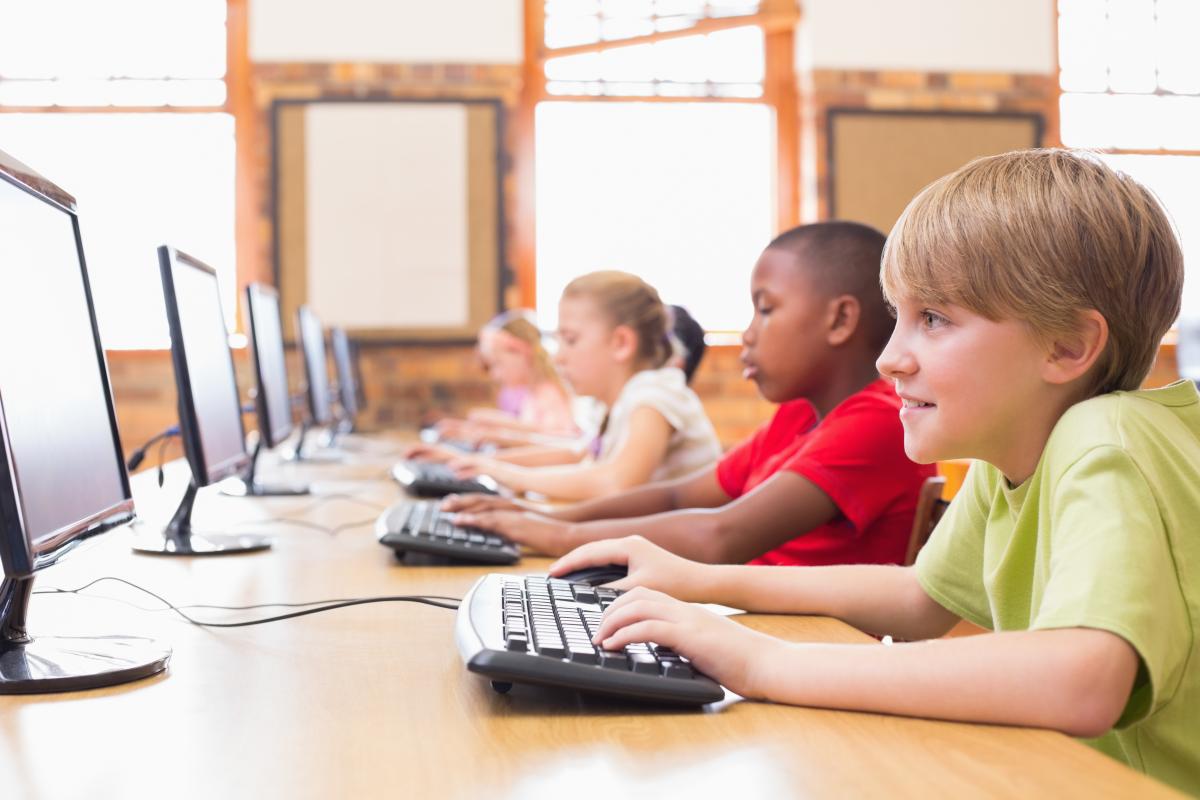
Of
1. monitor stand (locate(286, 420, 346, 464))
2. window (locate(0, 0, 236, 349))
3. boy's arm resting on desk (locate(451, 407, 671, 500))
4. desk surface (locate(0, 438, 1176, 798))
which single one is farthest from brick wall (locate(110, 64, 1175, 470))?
desk surface (locate(0, 438, 1176, 798))

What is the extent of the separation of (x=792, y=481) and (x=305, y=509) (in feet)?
3.61

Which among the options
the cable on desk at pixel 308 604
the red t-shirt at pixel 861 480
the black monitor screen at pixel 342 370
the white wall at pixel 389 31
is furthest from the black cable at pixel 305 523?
the white wall at pixel 389 31

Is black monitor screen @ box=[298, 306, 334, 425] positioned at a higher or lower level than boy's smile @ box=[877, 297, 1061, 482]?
lower

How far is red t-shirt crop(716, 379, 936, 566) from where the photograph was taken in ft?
4.86

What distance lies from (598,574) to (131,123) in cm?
500

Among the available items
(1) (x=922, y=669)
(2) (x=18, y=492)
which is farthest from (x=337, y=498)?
(1) (x=922, y=669)

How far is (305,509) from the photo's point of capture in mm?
2229

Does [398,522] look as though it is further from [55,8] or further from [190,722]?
[55,8]

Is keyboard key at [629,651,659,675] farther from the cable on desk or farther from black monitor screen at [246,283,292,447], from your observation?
black monitor screen at [246,283,292,447]


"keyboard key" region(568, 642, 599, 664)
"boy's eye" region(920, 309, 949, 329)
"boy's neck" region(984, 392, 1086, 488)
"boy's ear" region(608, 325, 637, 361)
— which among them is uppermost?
"boy's eye" region(920, 309, 949, 329)

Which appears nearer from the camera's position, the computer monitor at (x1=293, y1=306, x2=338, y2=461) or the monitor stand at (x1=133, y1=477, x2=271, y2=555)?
the monitor stand at (x1=133, y1=477, x2=271, y2=555)

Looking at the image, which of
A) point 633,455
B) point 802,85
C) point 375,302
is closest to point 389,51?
point 375,302

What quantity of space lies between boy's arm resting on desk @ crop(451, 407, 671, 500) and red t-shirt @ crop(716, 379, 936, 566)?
67 cm

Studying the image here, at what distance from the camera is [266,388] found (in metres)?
2.40
